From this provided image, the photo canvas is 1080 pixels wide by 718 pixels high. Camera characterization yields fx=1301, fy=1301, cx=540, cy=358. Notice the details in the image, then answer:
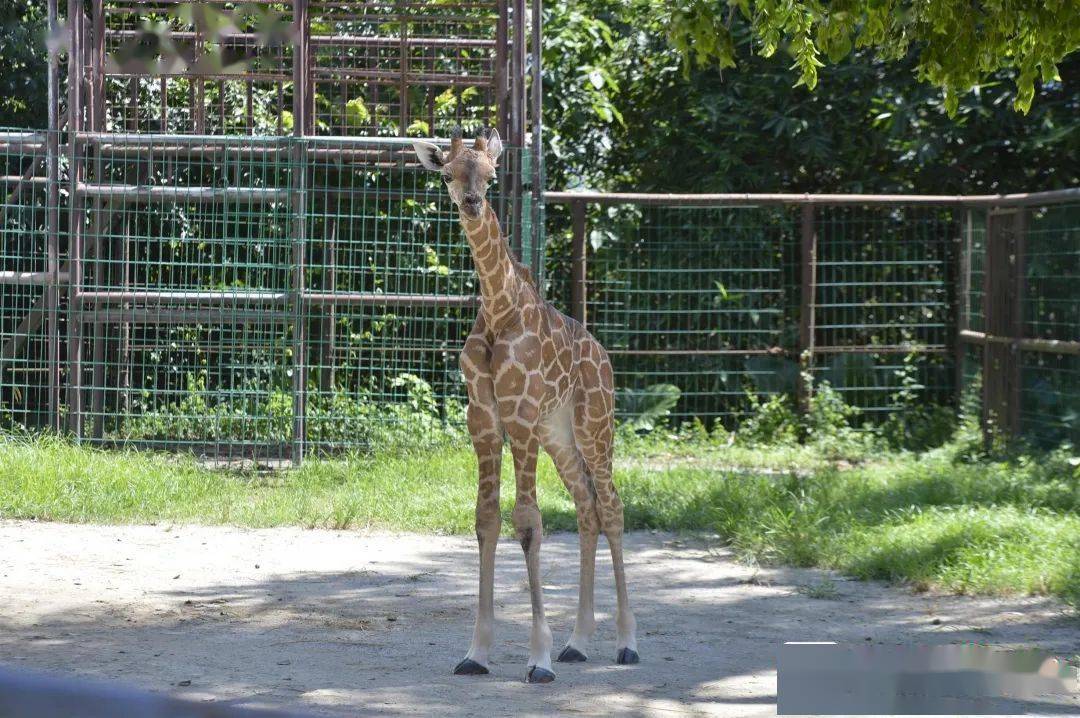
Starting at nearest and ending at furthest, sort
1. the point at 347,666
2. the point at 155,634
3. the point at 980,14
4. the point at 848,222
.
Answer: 1. the point at 347,666
2. the point at 155,634
3. the point at 980,14
4. the point at 848,222

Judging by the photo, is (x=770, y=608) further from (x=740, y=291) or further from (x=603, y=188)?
(x=603, y=188)

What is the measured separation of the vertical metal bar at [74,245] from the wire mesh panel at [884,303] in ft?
21.9

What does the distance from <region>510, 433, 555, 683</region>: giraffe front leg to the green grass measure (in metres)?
2.69

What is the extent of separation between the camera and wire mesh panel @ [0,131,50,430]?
10.5m

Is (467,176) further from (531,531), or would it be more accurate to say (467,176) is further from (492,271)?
(531,531)

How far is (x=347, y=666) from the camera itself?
5.39 metres

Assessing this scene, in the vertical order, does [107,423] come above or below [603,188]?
below

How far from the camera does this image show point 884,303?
41.8ft

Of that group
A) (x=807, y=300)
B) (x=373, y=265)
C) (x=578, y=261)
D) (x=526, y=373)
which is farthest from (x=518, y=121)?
(x=526, y=373)

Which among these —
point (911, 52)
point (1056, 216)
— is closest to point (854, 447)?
point (1056, 216)

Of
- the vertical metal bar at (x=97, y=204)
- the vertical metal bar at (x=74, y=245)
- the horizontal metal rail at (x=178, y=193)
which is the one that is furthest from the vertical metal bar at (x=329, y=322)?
the vertical metal bar at (x=74, y=245)

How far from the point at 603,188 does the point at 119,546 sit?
8.45 meters

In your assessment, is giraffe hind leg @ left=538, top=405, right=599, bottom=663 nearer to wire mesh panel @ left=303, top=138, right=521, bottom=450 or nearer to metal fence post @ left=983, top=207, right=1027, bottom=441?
wire mesh panel @ left=303, top=138, right=521, bottom=450

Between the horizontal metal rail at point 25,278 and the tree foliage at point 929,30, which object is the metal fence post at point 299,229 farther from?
the tree foliage at point 929,30
